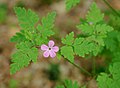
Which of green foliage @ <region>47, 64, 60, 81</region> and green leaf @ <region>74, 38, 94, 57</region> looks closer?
green leaf @ <region>74, 38, 94, 57</region>

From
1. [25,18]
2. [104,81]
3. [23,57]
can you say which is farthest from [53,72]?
[23,57]

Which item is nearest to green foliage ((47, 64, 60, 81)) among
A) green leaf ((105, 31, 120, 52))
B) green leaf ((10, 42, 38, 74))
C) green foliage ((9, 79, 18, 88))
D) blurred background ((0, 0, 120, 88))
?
blurred background ((0, 0, 120, 88))

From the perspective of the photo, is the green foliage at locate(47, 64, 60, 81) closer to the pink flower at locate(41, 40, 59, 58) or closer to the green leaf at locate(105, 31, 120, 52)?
the green leaf at locate(105, 31, 120, 52)

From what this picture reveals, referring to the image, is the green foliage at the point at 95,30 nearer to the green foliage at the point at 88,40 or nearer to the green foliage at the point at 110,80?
the green foliage at the point at 88,40

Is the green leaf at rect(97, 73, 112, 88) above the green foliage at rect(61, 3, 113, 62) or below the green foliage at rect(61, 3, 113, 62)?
below

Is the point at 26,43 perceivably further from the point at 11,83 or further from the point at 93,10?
the point at 11,83

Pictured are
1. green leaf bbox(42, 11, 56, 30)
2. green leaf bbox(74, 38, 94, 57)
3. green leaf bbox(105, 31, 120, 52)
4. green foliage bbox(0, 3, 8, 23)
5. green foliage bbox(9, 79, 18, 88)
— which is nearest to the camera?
green leaf bbox(74, 38, 94, 57)

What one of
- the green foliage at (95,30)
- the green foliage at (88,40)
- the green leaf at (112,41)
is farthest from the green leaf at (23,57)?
the green leaf at (112,41)

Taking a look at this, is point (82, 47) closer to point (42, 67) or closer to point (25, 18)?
point (25, 18)

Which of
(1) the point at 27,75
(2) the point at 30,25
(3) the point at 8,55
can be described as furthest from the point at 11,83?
(2) the point at 30,25
